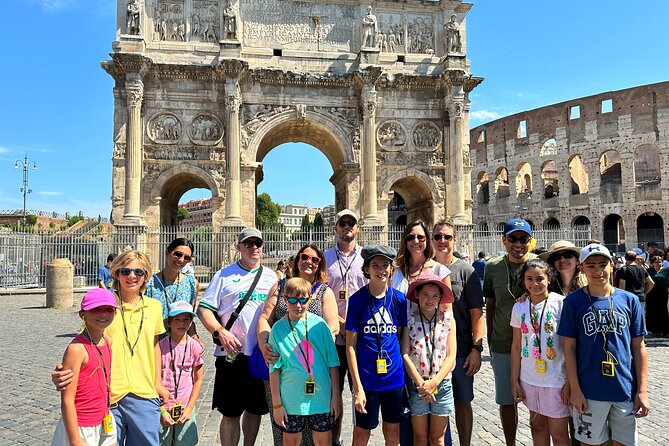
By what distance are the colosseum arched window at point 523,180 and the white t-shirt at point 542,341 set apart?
37.5 m

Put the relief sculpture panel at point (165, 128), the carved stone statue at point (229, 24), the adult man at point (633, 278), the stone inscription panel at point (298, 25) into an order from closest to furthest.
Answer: the adult man at point (633, 278)
the carved stone statue at point (229, 24)
the relief sculpture panel at point (165, 128)
the stone inscription panel at point (298, 25)

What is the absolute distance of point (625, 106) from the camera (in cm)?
3431

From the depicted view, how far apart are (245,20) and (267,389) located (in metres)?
18.8

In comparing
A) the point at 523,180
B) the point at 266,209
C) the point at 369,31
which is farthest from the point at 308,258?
the point at 266,209

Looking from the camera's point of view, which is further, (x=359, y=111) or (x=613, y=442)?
(x=359, y=111)

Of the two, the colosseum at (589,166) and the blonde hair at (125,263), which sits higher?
the colosseum at (589,166)

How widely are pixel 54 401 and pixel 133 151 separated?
45.7 ft

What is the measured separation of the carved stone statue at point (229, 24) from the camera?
18984 millimetres

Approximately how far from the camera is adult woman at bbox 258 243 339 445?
3748 mm

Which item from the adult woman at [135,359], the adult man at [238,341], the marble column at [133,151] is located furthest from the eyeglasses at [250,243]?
the marble column at [133,151]

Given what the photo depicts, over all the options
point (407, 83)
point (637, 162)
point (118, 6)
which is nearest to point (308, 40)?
point (407, 83)

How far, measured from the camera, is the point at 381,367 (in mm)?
3664

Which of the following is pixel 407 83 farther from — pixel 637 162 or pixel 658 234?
pixel 637 162

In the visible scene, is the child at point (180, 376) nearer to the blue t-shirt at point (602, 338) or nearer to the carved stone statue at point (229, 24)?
the blue t-shirt at point (602, 338)
